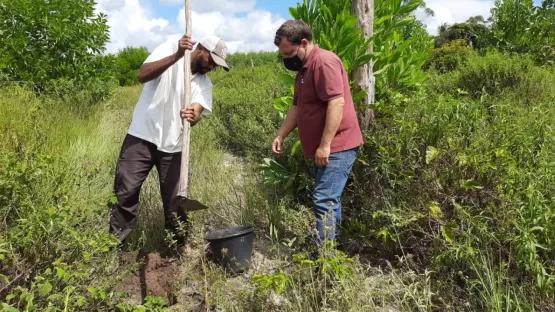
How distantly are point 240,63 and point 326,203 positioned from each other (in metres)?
34.2

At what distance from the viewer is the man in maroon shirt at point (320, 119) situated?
2.75m

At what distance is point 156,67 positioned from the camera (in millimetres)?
2924

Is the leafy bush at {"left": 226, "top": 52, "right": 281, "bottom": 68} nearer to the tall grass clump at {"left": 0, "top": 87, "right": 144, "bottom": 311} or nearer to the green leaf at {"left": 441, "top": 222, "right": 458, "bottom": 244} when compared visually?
the tall grass clump at {"left": 0, "top": 87, "right": 144, "bottom": 311}

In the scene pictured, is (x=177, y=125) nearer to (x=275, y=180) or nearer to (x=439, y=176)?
(x=275, y=180)

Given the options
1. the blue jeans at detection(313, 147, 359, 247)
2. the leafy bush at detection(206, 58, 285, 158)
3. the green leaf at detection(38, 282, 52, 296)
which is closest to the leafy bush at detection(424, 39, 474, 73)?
the leafy bush at detection(206, 58, 285, 158)

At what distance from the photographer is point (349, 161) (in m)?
2.95

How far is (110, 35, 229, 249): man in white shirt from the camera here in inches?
119

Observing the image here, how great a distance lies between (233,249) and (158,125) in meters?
1.14

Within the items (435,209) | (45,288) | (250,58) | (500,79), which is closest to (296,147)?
(435,209)

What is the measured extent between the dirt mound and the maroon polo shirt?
1.38 m

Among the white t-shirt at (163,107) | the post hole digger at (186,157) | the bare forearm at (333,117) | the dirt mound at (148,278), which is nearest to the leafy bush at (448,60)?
the bare forearm at (333,117)

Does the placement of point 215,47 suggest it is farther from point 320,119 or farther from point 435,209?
point 435,209

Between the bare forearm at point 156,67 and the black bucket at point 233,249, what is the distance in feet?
4.43

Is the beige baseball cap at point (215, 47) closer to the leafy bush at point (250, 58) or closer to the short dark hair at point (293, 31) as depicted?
the short dark hair at point (293, 31)
